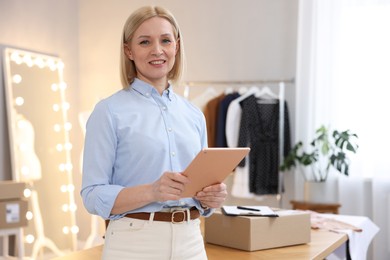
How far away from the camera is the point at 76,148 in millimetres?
5832

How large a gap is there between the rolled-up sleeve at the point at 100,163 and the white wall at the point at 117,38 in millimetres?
3624

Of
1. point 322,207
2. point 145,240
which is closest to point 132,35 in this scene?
point 145,240

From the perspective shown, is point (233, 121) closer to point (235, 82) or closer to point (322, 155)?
point (235, 82)

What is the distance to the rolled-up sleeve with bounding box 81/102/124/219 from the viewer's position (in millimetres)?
1377

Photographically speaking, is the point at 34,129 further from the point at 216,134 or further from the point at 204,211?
the point at 204,211

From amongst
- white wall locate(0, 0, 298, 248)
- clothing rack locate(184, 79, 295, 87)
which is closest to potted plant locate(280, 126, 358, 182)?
white wall locate(0, 0, 298, 248)

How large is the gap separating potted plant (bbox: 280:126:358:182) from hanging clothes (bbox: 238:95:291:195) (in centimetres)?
14

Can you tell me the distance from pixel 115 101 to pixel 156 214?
1.02 feet

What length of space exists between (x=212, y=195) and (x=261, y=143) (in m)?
3.26

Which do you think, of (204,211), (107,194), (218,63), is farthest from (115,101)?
(218,63)

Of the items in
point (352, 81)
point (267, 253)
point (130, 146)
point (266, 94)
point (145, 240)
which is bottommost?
point (267, 253)

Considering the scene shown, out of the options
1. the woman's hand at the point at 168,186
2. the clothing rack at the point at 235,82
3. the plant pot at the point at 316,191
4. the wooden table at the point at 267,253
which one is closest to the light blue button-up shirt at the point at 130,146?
the woman's hand at the point at 168,186

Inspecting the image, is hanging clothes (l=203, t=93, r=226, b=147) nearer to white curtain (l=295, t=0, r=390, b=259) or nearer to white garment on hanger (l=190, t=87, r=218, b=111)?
white garment on hanger (l=190, t=87, r=218, b=111)

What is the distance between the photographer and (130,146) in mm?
1430
